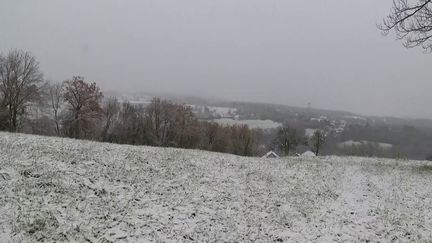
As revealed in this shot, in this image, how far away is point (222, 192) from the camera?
14617mm

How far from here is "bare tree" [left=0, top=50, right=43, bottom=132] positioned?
5247 centimetres

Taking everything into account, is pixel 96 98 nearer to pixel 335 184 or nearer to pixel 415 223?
pixel 335 184

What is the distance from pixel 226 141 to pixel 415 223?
2604 inches

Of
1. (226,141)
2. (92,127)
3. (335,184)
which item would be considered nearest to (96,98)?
(92,127)

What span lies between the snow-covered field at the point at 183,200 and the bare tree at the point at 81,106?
35.4m

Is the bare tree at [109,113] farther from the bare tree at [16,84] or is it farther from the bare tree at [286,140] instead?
the bare tree at [286,140]

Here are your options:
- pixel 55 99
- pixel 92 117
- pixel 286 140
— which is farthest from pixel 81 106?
pixel 286 140

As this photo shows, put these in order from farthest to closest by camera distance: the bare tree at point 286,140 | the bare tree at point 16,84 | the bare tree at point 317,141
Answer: the bare tree at point 286,140, the bare tree at point 317,141, the bare tree at point 16,84

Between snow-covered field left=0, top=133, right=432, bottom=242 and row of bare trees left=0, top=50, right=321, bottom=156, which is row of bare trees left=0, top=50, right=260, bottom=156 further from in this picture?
snow-covered field left=0, top=133, right=432, bottom=242

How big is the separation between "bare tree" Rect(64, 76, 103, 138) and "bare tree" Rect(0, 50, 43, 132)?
4.68 meters

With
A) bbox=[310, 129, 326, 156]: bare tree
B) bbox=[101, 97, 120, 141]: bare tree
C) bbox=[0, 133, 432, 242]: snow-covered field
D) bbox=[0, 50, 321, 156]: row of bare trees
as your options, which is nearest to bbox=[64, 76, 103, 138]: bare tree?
bbox=[0, 50, 321, 156]: row of bare trees

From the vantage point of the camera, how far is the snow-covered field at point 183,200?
35.8ft

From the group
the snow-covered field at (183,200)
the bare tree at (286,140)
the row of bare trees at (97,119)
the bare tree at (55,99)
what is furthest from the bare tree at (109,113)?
the snow-covered field at (183,200)

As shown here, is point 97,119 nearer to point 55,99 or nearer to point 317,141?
point 55,99
